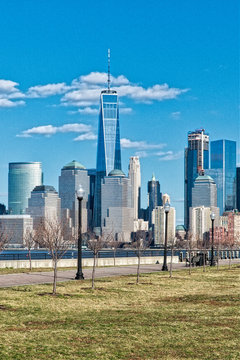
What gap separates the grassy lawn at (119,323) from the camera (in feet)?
46.2

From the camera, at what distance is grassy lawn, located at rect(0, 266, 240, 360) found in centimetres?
1408

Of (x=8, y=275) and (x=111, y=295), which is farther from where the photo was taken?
(x=8, y=275)

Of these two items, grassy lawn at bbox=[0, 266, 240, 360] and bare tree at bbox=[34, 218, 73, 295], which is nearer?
grassy lawn at bbox=[0, 266, 240, 360]

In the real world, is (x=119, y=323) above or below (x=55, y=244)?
below

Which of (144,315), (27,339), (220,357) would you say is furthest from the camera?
(144,315)

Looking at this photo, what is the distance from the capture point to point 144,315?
20.2 meters

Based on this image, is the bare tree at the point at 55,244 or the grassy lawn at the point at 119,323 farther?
the bare tree at the point at 55,244

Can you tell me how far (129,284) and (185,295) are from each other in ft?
16.8

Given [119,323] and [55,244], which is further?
[55,244]

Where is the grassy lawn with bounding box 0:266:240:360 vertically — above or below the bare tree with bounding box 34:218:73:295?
below

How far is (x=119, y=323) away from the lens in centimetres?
1817

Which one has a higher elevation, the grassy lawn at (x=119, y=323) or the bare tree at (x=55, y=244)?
the bare tree at (x=55, y=244)

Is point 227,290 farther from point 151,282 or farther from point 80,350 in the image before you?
point 80,350

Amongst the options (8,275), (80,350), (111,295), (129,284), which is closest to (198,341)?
(80,350)
